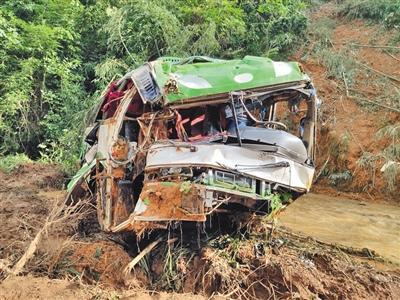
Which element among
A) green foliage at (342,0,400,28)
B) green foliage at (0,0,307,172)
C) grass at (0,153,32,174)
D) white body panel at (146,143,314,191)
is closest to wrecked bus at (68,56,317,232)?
white body panel at (146,143,314,191)

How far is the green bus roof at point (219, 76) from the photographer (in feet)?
17.1

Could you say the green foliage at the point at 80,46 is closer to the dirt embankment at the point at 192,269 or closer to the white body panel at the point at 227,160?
the dirt embankment at the point at 192,269

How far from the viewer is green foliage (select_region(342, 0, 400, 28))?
1502cm

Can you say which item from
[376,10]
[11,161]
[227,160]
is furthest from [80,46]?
[227,160]

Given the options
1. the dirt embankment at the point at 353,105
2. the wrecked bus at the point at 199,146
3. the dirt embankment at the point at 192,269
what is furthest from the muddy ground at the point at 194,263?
the dirt embankment at the point at 353,105

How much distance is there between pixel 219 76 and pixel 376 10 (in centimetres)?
1250

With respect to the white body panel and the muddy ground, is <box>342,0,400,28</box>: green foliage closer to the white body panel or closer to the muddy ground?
the muddy ground

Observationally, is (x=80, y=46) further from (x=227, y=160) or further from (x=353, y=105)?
(x=227, y=160)

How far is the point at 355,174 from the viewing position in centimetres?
1089

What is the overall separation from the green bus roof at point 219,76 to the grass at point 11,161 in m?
7.89

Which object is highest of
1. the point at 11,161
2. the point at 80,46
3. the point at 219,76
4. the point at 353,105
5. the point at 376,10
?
the point at 219,76

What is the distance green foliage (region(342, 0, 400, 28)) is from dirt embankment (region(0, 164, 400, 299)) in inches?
450

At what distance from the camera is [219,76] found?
17.4 ft

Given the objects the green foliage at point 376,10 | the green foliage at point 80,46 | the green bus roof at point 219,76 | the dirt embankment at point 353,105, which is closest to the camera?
the green bus roof at point 219,76
